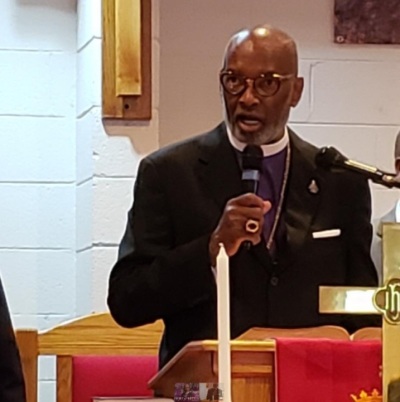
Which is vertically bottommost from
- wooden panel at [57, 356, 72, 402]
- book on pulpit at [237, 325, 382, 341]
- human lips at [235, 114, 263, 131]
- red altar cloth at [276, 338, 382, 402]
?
wooden panel at [57, 356, 72, 402]

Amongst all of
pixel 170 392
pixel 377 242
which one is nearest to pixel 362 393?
pixel 170 392

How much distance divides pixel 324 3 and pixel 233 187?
4.08ft

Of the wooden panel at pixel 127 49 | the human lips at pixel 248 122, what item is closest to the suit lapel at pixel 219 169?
the human lips at pixel 248 122

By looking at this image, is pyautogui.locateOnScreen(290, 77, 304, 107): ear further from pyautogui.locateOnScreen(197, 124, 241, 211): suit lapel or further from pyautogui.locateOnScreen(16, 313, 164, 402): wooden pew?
pyautogui.locateOnScreen(16, 313, 164, 402): wooden pew

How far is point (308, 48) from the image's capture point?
308 cm

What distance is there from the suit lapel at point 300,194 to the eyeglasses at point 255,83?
0.61 feet

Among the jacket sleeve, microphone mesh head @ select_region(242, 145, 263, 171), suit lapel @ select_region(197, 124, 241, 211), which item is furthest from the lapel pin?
microphone mesh head @ select_region(242, 145, 263, 171)

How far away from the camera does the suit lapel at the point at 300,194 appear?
193 cm

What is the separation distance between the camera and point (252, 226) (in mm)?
1421

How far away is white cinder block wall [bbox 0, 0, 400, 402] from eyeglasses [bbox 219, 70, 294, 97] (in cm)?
98

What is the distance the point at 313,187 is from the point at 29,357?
2.08ft

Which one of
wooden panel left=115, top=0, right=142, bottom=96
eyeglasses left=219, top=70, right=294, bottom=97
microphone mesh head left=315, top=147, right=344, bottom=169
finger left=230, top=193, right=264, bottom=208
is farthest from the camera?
wooden panel left=115, top=0, right=142, bottom=96

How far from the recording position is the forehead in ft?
6.12

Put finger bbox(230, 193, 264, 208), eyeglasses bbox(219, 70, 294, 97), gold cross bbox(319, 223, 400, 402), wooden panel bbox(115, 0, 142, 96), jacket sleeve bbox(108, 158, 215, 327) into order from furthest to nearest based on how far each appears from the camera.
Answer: wooden panel bbox(115, 0, 142, 96) < eyeglasses bbox(219, 70, 294, 97) < jacket sleeve bbox(108, 158, 215, 327) < finger bbox(230, 193, 264, 208) < gold cross bbox(319, 223, 400, 402)
